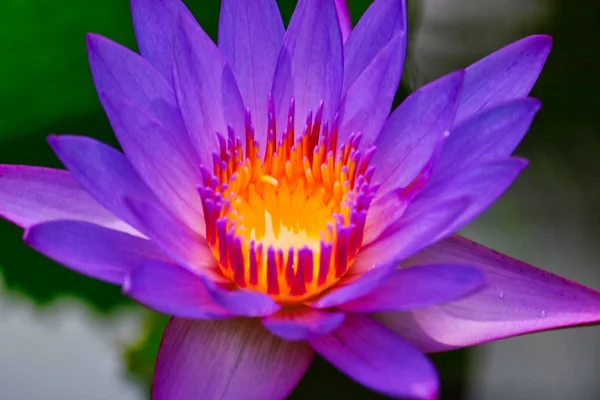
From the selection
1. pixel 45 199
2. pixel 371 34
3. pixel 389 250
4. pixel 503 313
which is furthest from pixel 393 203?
pixel 45 199

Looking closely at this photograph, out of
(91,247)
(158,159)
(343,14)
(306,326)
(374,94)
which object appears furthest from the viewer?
(343,14)

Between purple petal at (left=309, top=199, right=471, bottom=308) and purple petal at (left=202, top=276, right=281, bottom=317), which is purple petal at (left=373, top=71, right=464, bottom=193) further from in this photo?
purple petal at (left=202, top=276, right=281, bottom=317)

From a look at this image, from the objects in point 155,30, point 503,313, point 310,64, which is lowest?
point 503,313

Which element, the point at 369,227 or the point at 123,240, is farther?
the point at 369,227

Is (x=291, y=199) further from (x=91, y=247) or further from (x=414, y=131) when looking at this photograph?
(x=91, y=247)

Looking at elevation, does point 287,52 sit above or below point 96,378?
above

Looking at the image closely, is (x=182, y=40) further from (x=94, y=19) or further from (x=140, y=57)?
(x=94, y=19)

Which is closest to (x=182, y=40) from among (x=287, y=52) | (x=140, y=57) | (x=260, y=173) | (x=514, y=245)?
(x=140, y=57)
